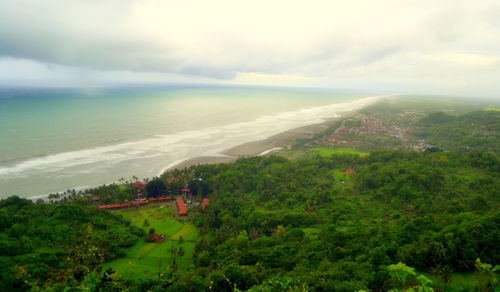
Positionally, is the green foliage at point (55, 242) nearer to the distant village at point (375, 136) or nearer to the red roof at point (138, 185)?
the red roof at point (138, 185)

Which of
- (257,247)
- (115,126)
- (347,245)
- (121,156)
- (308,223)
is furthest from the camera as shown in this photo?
(115,126)

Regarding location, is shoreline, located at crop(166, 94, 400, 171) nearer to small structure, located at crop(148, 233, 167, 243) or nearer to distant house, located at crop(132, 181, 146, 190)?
distant house, located at crop(132, 181, 146, 190)

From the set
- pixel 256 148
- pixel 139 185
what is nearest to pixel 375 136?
pixel 256 148

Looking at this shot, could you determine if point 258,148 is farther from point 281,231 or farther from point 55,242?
point 55,242

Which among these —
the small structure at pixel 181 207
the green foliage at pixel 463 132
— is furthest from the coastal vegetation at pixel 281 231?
the green foliage at pixel 463 132

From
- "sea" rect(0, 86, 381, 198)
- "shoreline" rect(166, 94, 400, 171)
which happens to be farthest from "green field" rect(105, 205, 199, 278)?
"shoreline" rect(166, 94, 400, 171)

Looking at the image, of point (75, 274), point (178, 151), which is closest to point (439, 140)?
point (178, 151)

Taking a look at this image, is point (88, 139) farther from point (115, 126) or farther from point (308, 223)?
point (308, 223)
